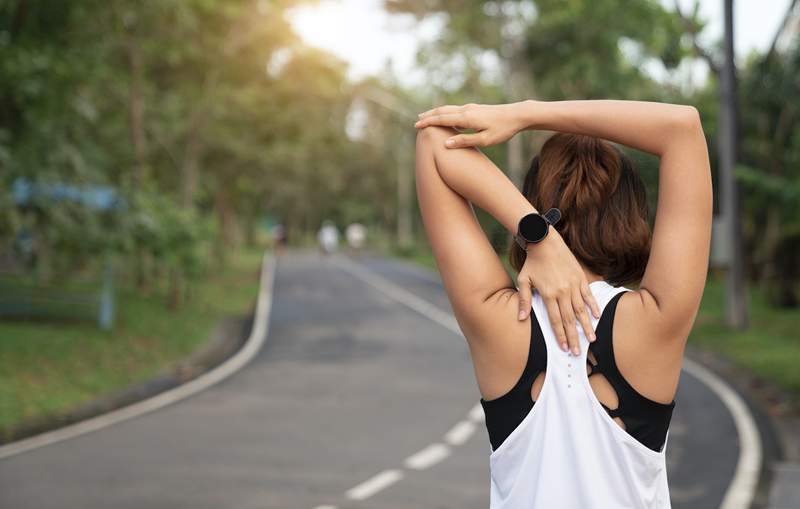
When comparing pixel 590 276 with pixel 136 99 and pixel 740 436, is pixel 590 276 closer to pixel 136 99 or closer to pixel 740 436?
pixel 740 436

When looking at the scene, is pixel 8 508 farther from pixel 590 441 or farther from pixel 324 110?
pixel 324 110

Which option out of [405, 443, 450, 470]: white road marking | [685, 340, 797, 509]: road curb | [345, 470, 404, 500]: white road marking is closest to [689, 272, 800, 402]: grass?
[685, 340, 797, 509]: road curb

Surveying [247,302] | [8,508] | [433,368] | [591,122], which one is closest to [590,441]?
[591,122]

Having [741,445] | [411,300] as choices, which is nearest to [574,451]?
[741,445]

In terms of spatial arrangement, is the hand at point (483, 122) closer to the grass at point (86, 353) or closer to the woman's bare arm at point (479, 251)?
the woman's bare arm at point (479, 251)

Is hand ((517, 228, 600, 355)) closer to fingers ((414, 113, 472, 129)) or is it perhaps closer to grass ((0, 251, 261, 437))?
fingers ((414, 113, 472, 129))

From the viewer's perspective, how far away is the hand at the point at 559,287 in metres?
1.76

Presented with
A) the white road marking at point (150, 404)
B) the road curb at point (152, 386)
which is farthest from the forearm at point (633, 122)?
the road curb at point (152, 386)

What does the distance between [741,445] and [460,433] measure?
2456 millimetres

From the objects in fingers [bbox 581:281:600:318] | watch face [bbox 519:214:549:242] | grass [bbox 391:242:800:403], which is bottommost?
grass [bbox 391:242:800:403]

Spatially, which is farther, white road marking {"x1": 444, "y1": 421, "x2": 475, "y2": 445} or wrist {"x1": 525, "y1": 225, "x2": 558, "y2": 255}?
white road marking {"x1": 444, "y1": 421, "x2": 475, "y2": 445}

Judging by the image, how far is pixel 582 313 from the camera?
5.78 feet

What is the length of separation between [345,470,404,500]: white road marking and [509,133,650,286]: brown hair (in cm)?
553

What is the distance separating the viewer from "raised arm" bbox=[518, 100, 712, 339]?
5.86 ft
